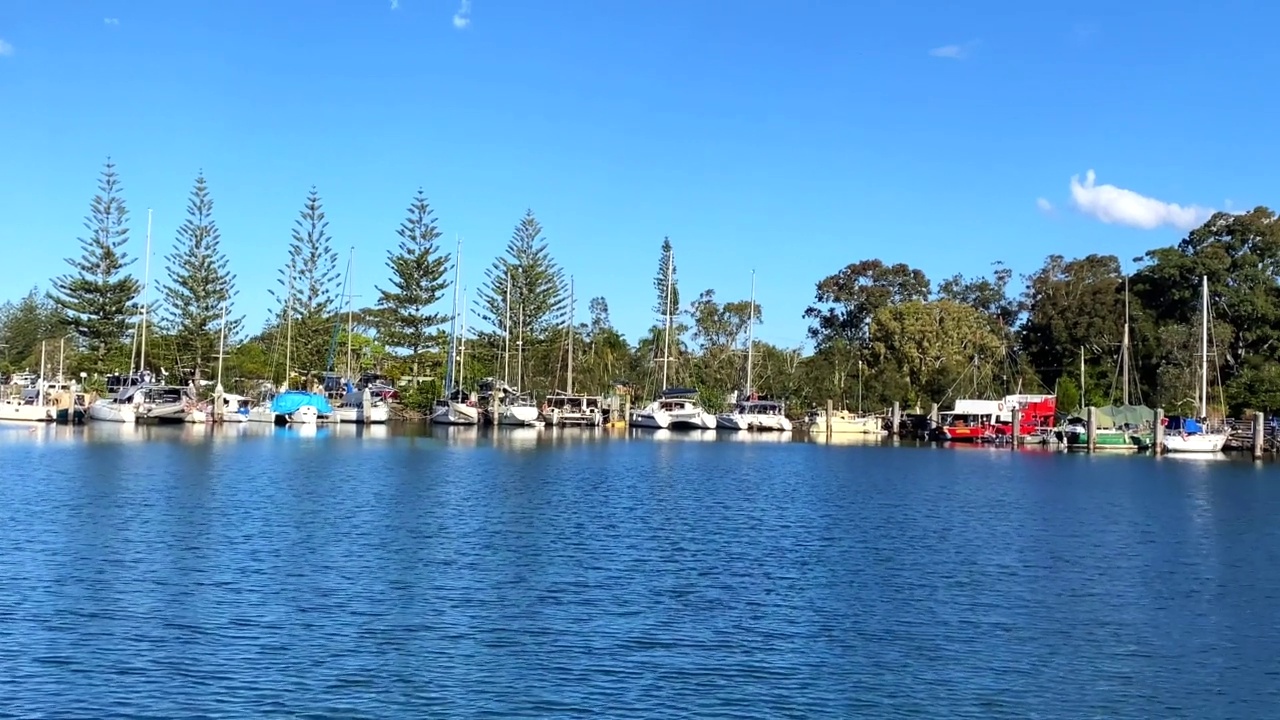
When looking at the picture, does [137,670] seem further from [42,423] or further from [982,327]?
[982,327]

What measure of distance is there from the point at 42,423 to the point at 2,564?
56.7m

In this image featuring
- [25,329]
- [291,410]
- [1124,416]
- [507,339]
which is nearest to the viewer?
[1124,416]

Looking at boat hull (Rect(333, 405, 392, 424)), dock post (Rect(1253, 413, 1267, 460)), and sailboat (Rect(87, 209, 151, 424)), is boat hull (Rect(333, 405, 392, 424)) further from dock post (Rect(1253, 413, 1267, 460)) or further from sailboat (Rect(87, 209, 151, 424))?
dock post (Rect(1253, 413, 1267, 460))

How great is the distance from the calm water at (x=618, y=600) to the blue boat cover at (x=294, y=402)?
37.8m

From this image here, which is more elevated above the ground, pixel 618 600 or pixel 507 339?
pixel 507 339

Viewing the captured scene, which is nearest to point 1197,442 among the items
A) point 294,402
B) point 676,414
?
point 676,414

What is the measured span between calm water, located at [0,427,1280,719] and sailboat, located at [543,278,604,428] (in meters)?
48.2

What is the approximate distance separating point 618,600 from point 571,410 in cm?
7015

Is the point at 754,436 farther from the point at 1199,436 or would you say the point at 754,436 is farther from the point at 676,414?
the point at 1199,436

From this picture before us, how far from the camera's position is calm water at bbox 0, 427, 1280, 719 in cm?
1455

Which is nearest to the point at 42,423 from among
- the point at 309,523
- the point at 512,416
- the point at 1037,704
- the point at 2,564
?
the point at 512,416

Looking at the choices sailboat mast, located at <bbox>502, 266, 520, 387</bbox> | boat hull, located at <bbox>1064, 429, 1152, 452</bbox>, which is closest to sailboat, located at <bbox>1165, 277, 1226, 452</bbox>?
boat hull, located at <bbox>1064, 429, 1152, 452</bbox>

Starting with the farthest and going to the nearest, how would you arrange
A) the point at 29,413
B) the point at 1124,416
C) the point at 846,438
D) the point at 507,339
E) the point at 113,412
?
1. the point at 507,339
2. the point at 846,438
3. the point at 29,413
4. the point at 1124,416
5. the point at 113,412

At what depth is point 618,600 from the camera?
19750mm
